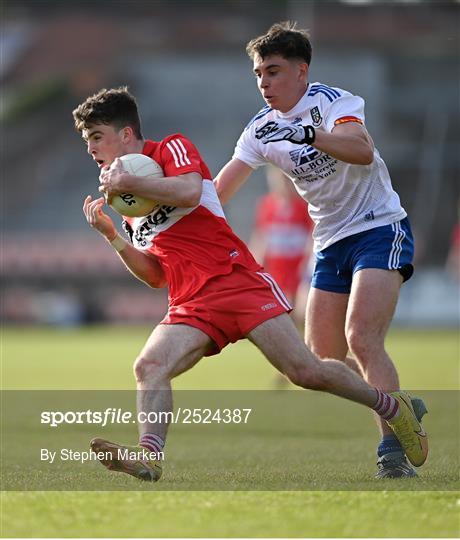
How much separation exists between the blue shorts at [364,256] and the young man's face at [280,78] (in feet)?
2.89

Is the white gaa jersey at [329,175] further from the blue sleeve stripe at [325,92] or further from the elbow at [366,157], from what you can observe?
the elbow at [366,157]

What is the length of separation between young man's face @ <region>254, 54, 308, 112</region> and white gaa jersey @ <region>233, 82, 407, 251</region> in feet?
0.28

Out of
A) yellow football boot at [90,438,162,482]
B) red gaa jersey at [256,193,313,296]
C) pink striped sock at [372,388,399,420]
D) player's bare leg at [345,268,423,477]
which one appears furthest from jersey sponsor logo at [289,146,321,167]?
red gaa jersey at [256,193,313,296]

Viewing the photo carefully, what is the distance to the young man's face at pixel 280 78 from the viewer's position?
22.1ft

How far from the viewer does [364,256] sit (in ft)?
22.4

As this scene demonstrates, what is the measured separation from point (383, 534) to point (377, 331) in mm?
2138

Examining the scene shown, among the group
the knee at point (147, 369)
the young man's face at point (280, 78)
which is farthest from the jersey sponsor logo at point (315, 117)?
the knee at point (147, 369)

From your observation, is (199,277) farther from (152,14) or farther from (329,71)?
(152,14)

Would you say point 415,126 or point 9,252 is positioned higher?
point 415,126

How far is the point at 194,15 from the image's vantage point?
48500 millimetres

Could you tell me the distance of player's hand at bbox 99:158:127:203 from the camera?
610 cm

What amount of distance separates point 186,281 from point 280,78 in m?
1.31

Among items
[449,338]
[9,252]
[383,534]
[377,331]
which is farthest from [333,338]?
[9,252]

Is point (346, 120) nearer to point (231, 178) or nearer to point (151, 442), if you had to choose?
point (231, 178)
